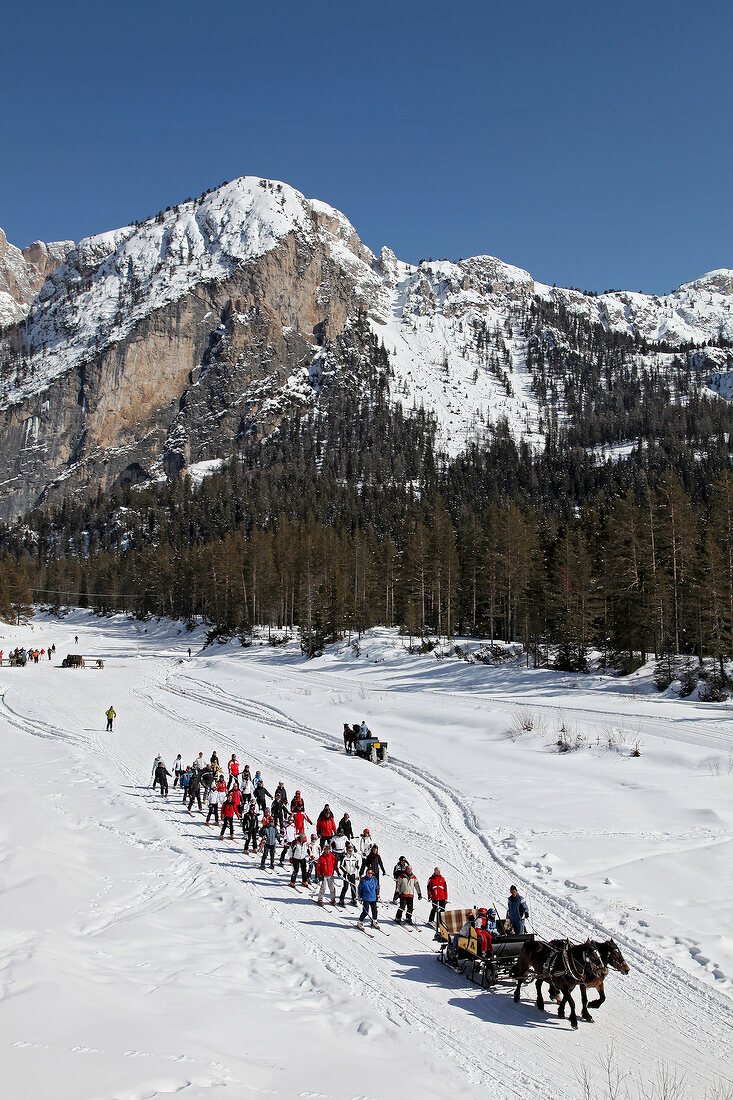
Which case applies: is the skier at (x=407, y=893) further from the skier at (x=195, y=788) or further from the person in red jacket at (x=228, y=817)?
the skier at (x=195, y=788)

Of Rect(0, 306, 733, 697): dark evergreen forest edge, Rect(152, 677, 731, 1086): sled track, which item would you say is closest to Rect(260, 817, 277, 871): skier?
Rect(152, 677, 731, 1086): sled track

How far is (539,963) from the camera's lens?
32.1 ft

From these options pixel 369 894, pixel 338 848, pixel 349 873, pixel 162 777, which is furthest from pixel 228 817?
pixel 369 894

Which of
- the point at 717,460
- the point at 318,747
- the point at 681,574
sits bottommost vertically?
the point at 318,747

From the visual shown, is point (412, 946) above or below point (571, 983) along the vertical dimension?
below

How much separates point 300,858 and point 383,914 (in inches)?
92.1

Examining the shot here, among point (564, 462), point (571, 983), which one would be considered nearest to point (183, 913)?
point (571, 983)

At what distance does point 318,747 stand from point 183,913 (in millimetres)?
→ 18036

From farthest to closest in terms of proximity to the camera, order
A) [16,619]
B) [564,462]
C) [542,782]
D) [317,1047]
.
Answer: [564,462], [16,619], [542,782], [317,1047]

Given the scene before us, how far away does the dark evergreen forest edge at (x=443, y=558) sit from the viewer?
44312mm

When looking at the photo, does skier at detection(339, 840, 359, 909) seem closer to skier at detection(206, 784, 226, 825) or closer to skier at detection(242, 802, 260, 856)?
skier at detection(242, 802, 260, 856)

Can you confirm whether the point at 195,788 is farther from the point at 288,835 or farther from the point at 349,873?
the point at 349,873

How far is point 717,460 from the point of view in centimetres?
15950

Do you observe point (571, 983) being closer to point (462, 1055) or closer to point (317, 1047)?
point (462, 1055)
